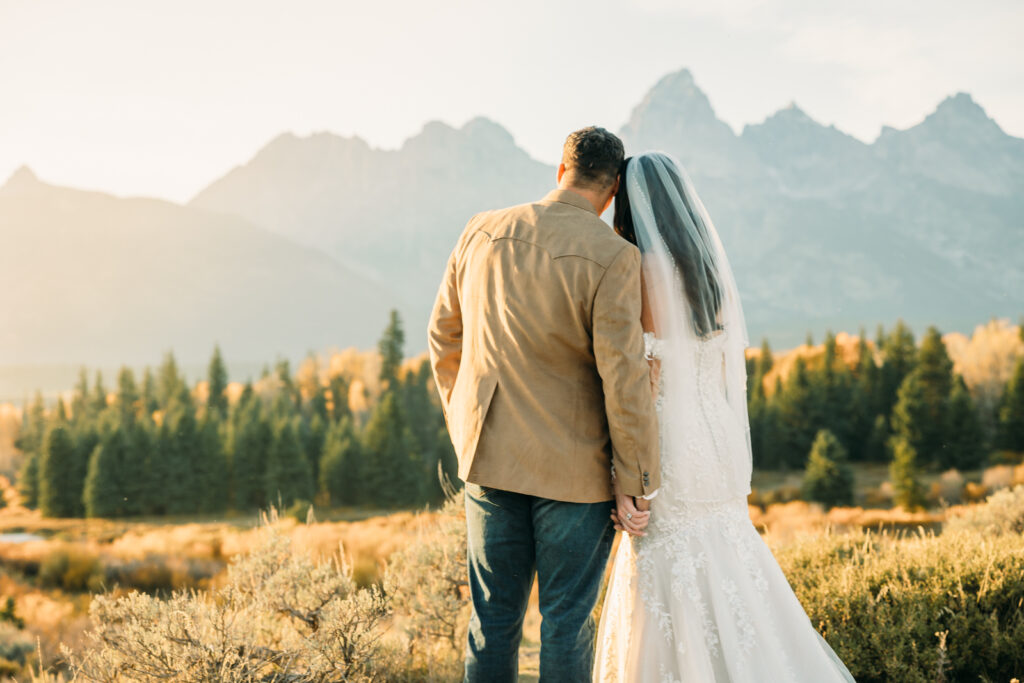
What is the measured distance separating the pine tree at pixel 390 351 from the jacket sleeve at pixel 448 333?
58.8 m

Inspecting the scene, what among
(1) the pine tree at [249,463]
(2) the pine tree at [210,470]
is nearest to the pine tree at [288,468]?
(1) the pine tree at [249,463]

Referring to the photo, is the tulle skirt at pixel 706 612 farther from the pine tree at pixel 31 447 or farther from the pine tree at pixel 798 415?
the pine tree at pixel 31 447

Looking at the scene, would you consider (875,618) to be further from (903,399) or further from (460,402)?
(903,399)

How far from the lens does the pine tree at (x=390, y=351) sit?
61.2 m

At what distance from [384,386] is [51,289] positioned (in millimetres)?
180557

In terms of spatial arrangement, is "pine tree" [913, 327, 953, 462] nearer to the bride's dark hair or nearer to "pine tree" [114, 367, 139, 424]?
the bride's dark hair

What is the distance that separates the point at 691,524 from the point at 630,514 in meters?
0.41

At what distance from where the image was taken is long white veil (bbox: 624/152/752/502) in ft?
8.99

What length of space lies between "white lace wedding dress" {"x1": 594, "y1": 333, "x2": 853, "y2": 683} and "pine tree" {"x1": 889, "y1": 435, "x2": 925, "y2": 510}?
51.7m

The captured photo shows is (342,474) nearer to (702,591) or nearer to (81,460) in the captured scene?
(81,460)

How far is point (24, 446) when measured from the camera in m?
70.2

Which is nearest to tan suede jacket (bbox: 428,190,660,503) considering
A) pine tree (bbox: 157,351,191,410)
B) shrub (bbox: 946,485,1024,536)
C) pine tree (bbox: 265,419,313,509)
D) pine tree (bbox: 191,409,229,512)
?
shrub (bbox: 946,485,1024,536)

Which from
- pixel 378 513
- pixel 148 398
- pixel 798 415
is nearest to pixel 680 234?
pixel 378 513

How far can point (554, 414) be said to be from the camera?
2396 millimetres
